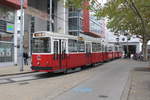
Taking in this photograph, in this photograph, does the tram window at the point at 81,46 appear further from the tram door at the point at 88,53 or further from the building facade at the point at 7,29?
the building facade at the point at 7,29

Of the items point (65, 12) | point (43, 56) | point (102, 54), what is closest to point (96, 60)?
point (102, 54)

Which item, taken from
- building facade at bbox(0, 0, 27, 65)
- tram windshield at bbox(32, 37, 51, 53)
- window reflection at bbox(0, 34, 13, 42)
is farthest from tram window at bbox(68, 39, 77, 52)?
window reflection at bbox(0, 34, 13, 42)

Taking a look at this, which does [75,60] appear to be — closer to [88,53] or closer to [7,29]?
[88,53]

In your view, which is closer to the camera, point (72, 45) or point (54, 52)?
point (54, 52)

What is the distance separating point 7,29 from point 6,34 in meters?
0.57

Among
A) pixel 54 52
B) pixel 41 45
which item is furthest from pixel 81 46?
pixel 41 45

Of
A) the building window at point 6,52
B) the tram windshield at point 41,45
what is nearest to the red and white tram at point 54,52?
the tram windshield at point 41,45

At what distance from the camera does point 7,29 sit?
26719mm

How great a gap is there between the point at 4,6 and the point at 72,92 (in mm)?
18869

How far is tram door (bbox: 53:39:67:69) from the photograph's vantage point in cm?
1694

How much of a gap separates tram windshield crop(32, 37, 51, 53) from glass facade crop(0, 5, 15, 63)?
9911mm

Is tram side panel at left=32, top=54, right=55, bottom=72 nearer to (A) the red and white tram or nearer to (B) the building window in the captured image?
(A) the red and white tram

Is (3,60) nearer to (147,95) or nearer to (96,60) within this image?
(96,60)

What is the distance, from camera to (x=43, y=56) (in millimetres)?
16625
